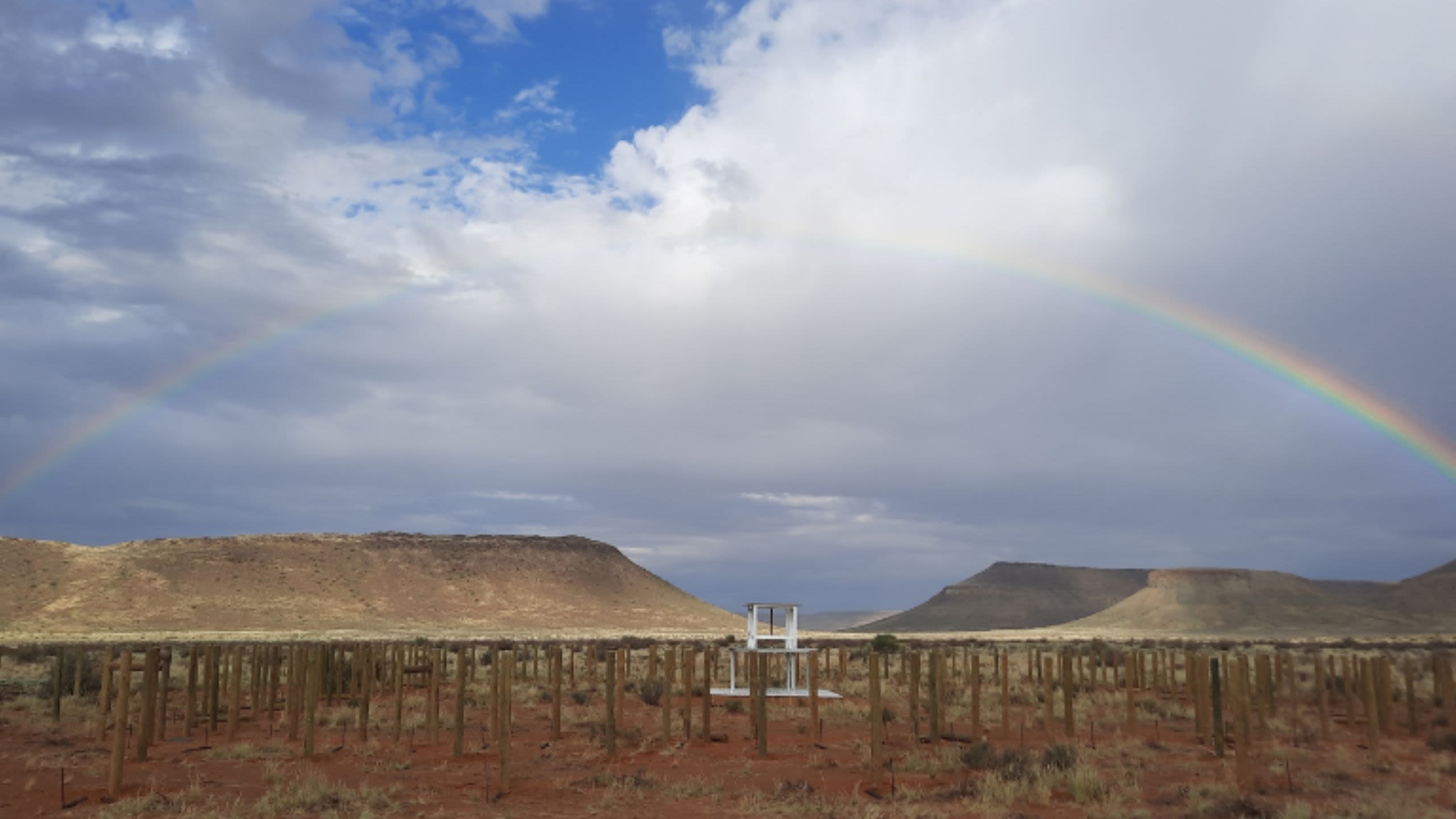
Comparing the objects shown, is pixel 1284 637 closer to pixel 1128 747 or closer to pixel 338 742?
pixel 1128 747

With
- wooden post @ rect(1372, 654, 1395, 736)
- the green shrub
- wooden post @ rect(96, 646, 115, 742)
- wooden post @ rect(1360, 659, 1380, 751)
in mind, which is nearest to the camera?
wooden post @ rect(96, 646, 115, 742)

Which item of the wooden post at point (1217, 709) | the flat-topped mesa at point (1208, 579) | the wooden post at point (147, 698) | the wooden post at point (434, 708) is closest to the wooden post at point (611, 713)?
the wooden post at point (434, 708)

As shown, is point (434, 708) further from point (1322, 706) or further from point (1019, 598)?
point (1019, 598)

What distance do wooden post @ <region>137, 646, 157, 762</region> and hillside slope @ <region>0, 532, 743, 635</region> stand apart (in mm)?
68832

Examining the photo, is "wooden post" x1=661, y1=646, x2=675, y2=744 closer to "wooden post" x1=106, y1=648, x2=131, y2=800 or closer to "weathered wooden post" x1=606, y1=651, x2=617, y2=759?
"weathered wooden post" x1=606, y1=651, x2=617, y2=759

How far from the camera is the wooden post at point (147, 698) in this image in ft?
46.7

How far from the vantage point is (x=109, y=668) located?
45.2 feet

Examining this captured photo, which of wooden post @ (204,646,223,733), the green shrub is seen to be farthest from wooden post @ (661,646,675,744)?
wooden post @ (204,646,223,733)

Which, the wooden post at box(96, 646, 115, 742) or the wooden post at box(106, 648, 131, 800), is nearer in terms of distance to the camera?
the wooden post at box(106, 648, 131, 800)

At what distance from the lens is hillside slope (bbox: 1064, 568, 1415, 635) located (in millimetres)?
107750

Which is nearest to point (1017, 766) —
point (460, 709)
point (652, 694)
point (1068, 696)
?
point (1068, 696)

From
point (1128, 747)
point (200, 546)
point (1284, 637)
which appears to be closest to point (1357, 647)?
point (1284, 637)

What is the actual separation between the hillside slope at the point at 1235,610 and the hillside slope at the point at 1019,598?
3138cm

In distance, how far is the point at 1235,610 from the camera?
119562 millimetres
